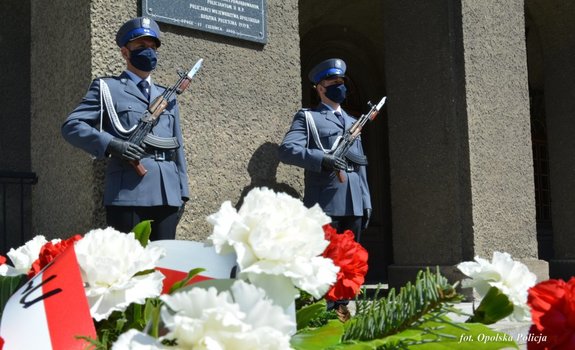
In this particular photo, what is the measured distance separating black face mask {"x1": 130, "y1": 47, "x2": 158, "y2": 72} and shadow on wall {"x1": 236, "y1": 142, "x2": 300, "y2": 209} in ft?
3.28

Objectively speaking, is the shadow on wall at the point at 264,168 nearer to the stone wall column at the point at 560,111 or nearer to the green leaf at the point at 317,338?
the green leaf at the point at 317,338

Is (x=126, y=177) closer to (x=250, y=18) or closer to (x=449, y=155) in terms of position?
(x=250, y=18)

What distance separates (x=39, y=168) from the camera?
427 centimetres

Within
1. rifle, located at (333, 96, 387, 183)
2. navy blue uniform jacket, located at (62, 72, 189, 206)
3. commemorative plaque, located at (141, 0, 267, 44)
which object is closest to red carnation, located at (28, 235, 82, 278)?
navy blue uniform jacket, located at (62, 72, 189, 206)

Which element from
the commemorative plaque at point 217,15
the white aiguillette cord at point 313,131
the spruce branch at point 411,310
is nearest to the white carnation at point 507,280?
the spruce branch at point 411,310

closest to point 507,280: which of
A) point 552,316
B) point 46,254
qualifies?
point 552,316

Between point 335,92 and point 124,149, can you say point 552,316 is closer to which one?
point 124,149

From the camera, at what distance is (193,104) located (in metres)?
4.13

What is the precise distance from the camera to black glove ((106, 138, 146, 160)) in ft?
11.0

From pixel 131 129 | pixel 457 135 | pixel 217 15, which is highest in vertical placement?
pixel 217 15

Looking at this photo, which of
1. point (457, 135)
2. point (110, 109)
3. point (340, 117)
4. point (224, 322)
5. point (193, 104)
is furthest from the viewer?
point (457, 135)

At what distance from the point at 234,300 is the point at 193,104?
11.8 ft

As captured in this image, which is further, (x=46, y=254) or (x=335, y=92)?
(x=335, y=92)

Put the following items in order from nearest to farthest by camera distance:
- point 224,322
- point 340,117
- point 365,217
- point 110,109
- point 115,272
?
point 224,322, point 115,272, point 110,109, point 340,117, point 365,217
